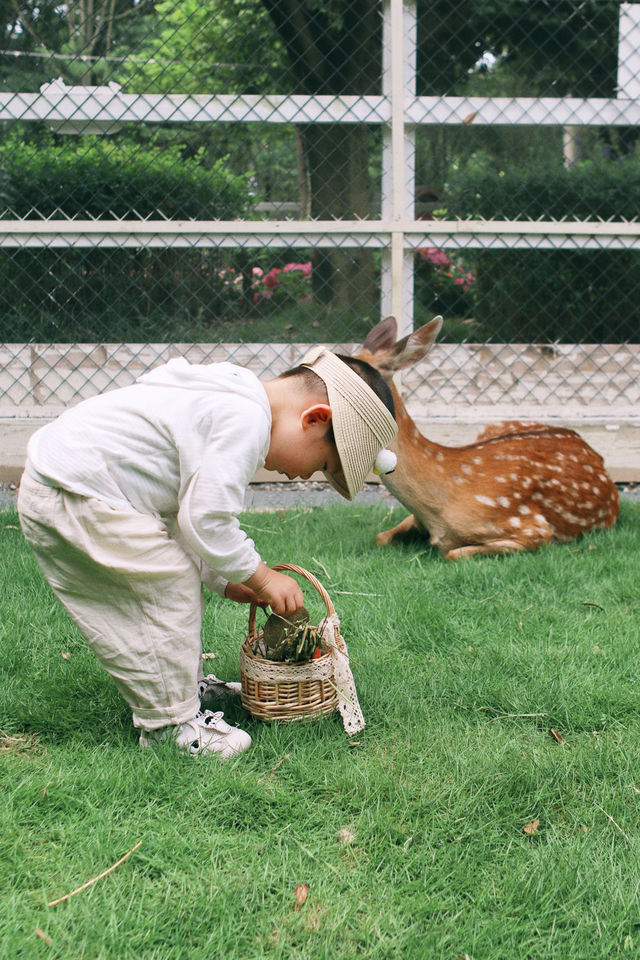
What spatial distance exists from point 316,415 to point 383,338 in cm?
194

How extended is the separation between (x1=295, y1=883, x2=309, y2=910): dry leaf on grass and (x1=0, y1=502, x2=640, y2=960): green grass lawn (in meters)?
0.01

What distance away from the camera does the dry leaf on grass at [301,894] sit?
1998 mm

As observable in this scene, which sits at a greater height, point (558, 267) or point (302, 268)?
point (558, 267)

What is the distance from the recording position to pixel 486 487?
4.69 meters

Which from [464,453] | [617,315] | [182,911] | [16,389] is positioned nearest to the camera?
[182,911]

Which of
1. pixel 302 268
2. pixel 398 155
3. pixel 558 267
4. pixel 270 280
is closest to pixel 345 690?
pixel 398 155

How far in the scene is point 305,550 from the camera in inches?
176

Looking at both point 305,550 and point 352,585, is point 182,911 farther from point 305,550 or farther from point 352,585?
point 305,550

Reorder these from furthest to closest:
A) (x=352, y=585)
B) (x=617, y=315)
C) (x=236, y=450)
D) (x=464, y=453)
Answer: (x=617, y=315) → (x=464, y=453) → (x=352, y=585) → (x=236, y=450)

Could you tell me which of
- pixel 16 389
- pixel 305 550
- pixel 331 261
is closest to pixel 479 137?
pixel 331 261

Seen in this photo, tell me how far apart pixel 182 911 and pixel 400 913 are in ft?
1.53

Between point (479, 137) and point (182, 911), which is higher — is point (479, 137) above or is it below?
above

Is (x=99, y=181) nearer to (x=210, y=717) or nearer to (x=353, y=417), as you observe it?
(x=353, y=417)

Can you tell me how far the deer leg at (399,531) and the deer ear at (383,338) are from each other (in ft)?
3.00
